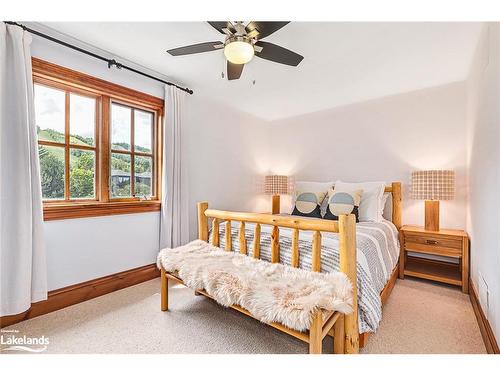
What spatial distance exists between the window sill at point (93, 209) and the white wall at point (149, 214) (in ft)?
0.18

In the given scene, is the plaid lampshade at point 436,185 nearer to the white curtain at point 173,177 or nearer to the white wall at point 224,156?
the white wall at point 224,156

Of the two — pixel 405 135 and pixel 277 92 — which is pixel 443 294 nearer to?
pixel 405 135

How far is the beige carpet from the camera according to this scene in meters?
1.46

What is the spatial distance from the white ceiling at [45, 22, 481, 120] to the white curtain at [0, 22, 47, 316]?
1.33 ft

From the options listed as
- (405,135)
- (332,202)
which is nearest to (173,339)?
(332,202)

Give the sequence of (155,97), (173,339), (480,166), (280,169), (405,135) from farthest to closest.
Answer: (280,169)
(405,135)
(155,97)
(480,166)
(173,339)

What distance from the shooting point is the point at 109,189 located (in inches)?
89.8

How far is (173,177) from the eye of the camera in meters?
2.61

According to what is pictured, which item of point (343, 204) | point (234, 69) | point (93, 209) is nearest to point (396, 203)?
point (343, 204)

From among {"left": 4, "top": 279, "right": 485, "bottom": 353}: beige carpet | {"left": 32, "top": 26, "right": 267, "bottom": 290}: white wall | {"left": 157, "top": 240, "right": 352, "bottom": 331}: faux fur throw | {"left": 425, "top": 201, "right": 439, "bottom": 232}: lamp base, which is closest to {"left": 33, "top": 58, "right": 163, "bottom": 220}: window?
{"left": 32, "top": 26, "right": 267, "bottom": 290}: white wall

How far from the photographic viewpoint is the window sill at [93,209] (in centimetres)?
187

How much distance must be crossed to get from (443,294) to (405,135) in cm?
179
